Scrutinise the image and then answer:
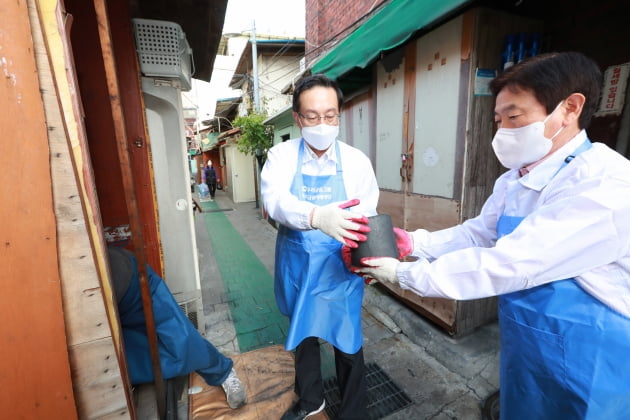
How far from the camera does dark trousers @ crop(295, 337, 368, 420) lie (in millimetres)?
1932

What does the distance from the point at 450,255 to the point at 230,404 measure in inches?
80.1

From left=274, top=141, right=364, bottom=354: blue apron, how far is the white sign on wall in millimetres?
2108

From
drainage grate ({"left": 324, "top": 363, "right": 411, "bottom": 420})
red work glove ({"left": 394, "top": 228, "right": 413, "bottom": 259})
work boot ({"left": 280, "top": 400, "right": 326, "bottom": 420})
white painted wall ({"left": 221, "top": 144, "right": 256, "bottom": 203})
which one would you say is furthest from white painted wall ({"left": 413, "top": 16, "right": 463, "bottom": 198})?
white painted wall ({"left": 221, "top": 144, "right": 256, "bottom": 203})

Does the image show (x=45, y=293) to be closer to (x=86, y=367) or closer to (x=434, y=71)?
(x=86, y=367)

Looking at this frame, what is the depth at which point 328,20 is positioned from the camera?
6520 mm

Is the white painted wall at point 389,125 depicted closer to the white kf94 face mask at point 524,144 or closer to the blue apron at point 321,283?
the blue apron at point 321,283

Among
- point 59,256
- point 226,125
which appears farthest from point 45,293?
point 226,125

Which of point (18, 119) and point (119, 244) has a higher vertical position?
point (18, 119)

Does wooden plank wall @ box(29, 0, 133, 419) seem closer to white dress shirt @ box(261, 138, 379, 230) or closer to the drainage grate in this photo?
white dress shirt @ box(261, 138, 379, 230)

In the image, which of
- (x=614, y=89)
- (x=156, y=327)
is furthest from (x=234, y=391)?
(x=614, y=89)

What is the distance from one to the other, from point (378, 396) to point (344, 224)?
175 cm

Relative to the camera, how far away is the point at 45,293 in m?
1.12

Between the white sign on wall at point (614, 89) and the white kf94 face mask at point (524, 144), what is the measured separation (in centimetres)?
172

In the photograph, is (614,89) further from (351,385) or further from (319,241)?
(351,385)
